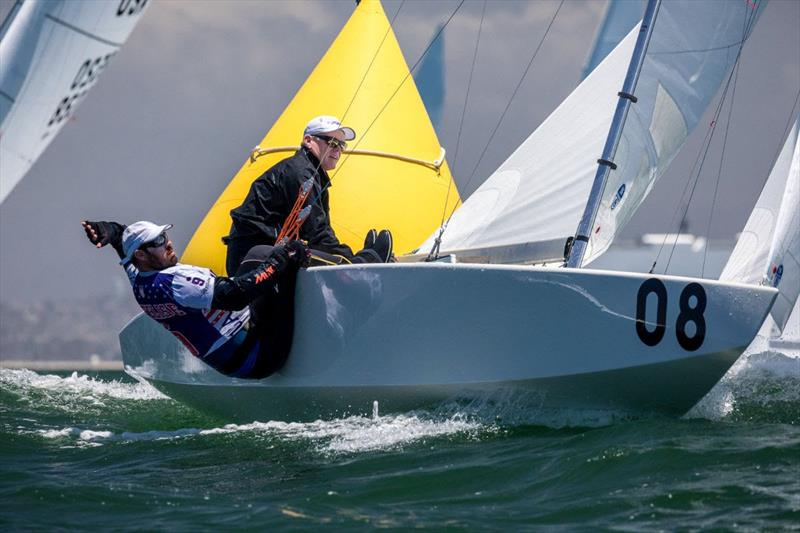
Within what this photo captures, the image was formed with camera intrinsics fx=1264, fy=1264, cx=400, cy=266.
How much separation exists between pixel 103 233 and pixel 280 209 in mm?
856

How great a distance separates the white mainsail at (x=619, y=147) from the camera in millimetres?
6090

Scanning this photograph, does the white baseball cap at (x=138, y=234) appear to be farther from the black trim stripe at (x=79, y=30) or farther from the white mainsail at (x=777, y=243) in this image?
the white mainsail at (x=777, y=243)

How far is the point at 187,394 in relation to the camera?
6.88 m

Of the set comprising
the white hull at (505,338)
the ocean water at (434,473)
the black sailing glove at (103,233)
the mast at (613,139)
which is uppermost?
the mast at (613,139)

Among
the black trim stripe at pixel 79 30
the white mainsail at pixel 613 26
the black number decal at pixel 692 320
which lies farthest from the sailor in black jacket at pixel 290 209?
the white mainsail at pixel 613 26

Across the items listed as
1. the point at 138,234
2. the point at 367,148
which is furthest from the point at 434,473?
the point at 367,148

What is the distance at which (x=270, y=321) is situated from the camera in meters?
5.84

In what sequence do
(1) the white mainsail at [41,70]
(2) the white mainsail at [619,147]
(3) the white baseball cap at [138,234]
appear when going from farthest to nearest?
1. (2) the white mainsail at [619,147]
2. (3) the white baseball cap at [138,234]
3. (1) the white mainsail at [41,70]

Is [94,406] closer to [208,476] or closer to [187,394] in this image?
[187,394]

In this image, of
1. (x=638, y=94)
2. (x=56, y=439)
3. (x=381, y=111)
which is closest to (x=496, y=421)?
(x=638, y=94)

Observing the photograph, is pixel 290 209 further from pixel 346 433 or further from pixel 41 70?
pixel 41 70

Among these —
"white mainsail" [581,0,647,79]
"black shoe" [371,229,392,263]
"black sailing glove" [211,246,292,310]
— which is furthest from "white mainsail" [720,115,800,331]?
"black sailing glove" [211,246,292,310]

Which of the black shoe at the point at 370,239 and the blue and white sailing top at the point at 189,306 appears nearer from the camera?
the blue and white sailing top at the point at 189,306

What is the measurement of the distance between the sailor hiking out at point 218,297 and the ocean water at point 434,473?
15.5 inches
